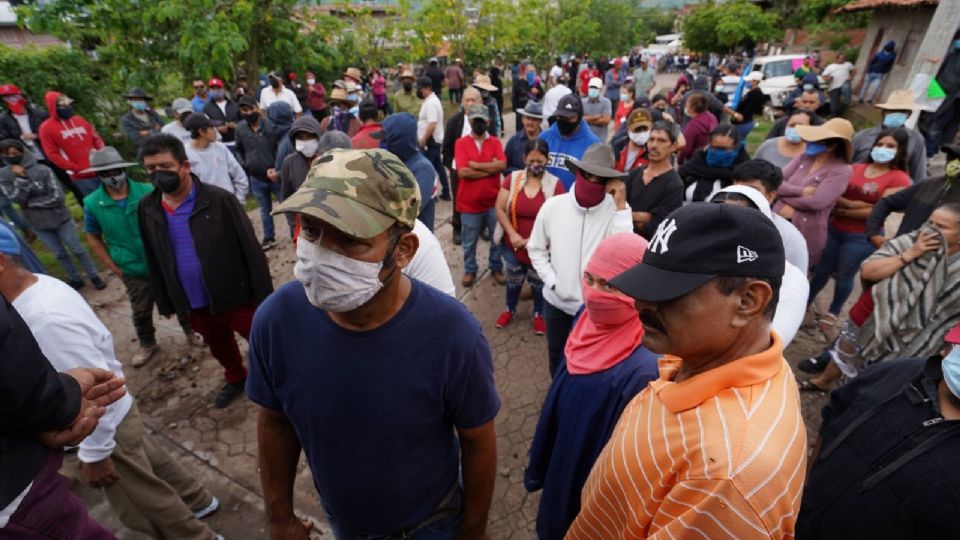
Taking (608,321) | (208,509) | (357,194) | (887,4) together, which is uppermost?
(887,4)

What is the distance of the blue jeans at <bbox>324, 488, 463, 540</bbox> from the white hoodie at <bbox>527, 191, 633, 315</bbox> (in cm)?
171

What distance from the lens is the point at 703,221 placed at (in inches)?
Answer: 52.2

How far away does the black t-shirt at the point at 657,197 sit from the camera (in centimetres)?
427

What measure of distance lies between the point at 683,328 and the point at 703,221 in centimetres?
32

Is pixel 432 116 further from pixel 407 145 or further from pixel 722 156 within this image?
pixel 722 156

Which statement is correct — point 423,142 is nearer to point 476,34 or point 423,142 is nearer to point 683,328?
point 683,328

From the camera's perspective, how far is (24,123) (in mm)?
7707

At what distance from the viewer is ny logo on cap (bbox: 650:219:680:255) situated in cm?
137

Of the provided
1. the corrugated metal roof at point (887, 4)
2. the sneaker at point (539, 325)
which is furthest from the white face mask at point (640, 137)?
the corrugated metal roof at point (887, 4)

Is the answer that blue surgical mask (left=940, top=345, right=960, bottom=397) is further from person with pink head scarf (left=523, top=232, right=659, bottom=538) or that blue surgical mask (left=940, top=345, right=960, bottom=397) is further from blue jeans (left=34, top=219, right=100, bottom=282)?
blue jeans (left=34, top=219, right=100, bottom=282)

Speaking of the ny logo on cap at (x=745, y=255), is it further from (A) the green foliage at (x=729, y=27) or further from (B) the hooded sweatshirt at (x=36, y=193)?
(A) the green foliage at (x=729, y=27)

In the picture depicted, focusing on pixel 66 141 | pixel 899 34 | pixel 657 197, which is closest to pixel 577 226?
pixel 657 197

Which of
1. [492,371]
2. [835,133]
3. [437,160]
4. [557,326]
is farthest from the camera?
[437,160]

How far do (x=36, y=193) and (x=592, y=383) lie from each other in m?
6.83
